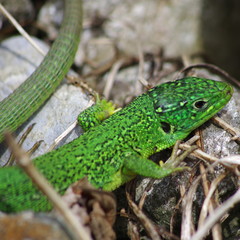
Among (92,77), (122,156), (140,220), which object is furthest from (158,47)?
(140,220)

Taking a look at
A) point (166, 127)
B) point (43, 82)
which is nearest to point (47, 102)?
point (43, 82)

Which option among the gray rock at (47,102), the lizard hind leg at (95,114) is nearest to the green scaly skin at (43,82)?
the gray rock at (47,102)

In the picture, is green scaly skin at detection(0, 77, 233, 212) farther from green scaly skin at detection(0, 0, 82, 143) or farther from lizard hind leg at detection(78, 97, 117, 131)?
green scaly skin at detection(0, 0, 82, 143)

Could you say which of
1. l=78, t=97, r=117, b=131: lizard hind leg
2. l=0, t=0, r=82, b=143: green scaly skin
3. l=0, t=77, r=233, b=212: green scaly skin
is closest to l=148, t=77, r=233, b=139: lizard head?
l=0, t=77, r=233, b=212: green scaly skin

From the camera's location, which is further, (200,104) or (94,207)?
(200,104)

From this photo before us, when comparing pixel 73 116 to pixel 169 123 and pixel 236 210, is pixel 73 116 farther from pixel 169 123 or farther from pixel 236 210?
pixel 236 210

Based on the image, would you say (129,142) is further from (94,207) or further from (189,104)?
(94,207)
